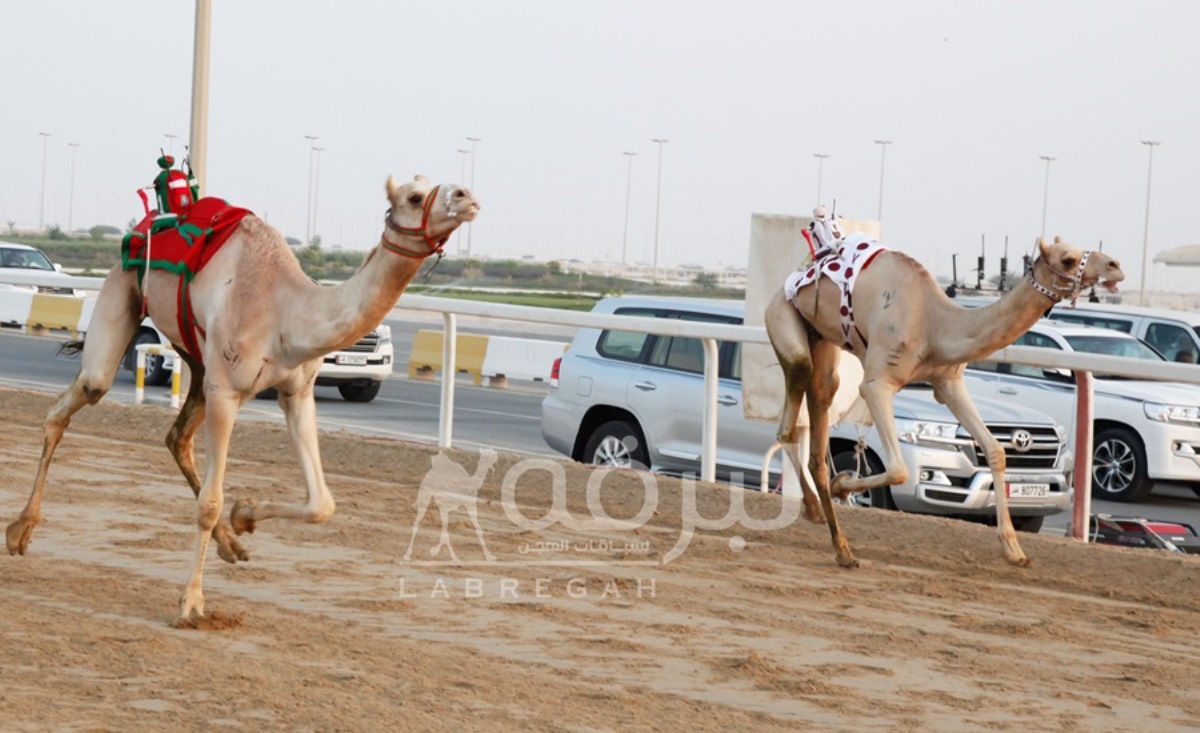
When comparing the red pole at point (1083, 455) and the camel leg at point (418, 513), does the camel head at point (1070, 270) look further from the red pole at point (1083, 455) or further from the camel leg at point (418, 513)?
the camel leg at point (418, 513)

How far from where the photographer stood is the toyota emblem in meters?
14.1

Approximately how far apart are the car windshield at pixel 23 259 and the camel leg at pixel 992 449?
26315 millimetres

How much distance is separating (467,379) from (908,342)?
19193mm

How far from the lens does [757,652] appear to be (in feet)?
27.2

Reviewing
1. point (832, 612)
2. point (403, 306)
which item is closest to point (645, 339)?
point (403, 306)

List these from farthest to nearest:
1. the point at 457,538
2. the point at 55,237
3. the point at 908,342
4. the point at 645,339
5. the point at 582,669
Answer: the point at 55,237, the point at 645,339, the point at 457,538, the point at 908,342, the point at 582,669

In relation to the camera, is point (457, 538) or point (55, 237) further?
point (55, 237)

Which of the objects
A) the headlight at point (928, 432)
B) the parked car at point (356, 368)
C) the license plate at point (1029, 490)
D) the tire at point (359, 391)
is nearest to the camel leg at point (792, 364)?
the headlight at point (928, 432)

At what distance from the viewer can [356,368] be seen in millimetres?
23484

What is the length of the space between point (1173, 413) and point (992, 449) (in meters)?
8.23

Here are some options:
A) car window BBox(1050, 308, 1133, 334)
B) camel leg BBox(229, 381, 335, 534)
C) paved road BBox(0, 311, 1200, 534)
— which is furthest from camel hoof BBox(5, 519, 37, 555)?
car window BBox(1050, 308, 1133, 334)

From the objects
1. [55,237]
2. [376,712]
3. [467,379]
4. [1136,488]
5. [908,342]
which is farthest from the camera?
[55,237]

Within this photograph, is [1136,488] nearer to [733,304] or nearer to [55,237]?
[733,304]

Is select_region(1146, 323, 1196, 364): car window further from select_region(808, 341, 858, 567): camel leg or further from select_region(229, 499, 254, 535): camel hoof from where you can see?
select_region(229, 499, 254, 535): camel hoof
